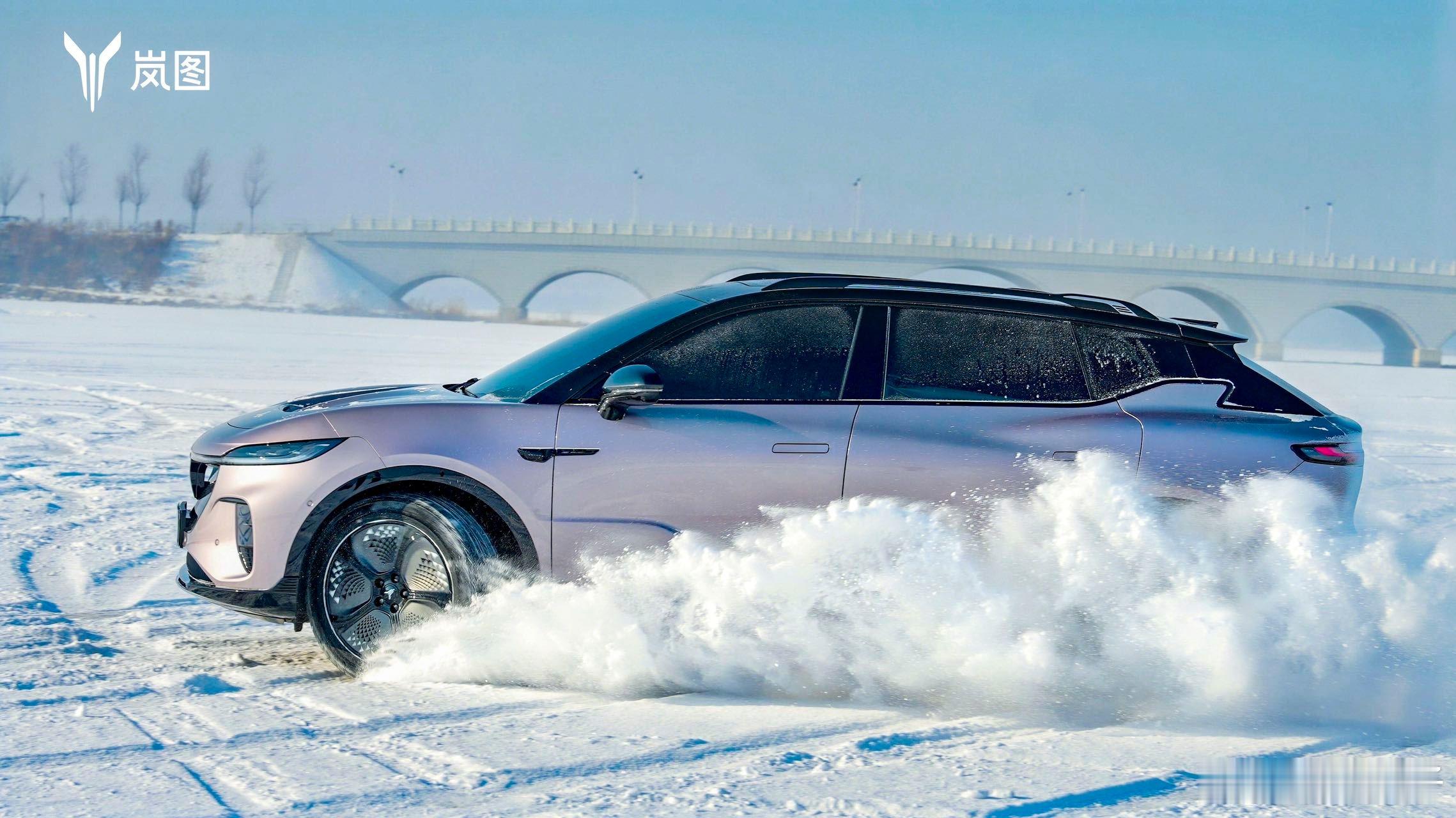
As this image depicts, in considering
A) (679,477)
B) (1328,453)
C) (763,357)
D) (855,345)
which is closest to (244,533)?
(679,477)

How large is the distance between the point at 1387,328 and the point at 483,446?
266 feet

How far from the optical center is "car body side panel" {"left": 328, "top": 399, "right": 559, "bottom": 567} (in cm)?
438

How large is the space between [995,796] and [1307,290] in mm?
77392

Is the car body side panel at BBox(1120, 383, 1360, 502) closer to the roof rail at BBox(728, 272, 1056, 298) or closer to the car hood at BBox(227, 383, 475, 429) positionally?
the roof rail at BBox(728, 272, 1056, 298)

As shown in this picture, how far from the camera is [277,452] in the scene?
4414 millimetres

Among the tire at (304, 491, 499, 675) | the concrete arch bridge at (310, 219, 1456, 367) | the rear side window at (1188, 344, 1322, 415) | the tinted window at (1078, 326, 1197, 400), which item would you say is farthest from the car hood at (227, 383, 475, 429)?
the concrete arch bridge at (310, 219, 1456, 367)

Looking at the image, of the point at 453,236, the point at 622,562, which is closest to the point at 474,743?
the point at 622,562

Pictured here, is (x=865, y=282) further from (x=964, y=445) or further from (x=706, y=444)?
(x=706, y=444)

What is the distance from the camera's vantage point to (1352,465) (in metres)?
4.54

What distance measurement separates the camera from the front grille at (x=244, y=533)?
14.3 feet

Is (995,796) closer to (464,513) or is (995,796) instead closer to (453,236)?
(464,513)

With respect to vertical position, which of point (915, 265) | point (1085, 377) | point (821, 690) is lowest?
point (821, 690)

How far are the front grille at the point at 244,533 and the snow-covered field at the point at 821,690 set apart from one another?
0.43 metres

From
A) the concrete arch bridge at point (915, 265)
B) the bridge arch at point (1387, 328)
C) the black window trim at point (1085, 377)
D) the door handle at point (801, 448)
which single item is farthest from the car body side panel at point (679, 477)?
the bridge arch at point (1387, 328)
